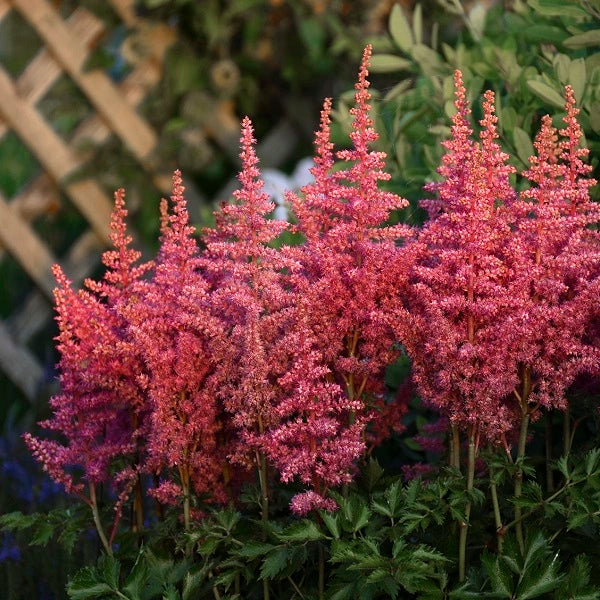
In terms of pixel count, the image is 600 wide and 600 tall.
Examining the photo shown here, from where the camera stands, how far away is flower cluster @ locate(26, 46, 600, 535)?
6.32 ft

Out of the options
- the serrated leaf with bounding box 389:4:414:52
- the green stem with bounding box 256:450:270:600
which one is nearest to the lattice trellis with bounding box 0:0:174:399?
the serrated leaf with bounding box 389:4:414:52

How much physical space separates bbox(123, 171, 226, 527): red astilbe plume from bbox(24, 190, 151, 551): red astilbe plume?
6cm

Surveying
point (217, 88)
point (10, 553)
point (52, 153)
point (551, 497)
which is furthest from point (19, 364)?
point (551, 497)

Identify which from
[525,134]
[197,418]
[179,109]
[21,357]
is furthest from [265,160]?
[197,418]

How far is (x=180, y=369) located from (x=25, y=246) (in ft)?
10.9

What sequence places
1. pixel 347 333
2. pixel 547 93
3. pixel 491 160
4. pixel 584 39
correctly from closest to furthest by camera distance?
pixel 491 160
pixel 347 333
pixel 547 93
pixel 584 39

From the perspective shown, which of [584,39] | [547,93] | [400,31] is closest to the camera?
[547,93]

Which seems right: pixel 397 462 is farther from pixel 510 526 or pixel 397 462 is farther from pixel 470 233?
pixel 470 233

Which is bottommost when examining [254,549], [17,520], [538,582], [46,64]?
[538,582]

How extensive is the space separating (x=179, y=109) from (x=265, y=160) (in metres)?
0.47

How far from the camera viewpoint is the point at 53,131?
517cm

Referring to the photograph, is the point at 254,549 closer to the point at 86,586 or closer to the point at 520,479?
the point at 86,586

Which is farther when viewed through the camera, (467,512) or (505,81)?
(505,81)

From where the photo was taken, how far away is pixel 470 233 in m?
1.90
